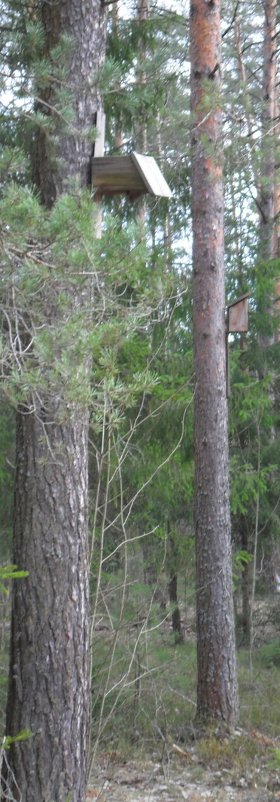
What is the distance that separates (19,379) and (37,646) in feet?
5.23

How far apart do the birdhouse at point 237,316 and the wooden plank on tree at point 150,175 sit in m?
3.68

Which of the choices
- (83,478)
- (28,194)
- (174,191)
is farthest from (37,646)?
(174,191)

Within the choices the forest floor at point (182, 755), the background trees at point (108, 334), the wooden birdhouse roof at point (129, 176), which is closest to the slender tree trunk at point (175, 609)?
the background trees at point (108, 334)

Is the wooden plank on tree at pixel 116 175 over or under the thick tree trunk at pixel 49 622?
over

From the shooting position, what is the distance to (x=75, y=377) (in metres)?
4.04

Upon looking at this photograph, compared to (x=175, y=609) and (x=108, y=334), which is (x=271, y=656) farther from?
(x=108, y=334)

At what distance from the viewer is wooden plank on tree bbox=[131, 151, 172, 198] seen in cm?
492

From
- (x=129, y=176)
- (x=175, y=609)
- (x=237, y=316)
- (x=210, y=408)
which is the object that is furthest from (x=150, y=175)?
(x=175, y=609)

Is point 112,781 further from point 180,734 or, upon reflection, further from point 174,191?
point 174,191

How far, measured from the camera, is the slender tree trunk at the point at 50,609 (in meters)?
4.73

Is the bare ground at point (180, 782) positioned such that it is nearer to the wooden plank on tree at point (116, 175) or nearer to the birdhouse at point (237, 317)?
the birdhouse at point (237, 317)

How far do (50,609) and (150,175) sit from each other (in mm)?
2318

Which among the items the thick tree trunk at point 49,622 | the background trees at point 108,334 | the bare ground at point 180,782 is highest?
the background trees at point 108,334

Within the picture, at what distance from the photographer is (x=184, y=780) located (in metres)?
7.11
